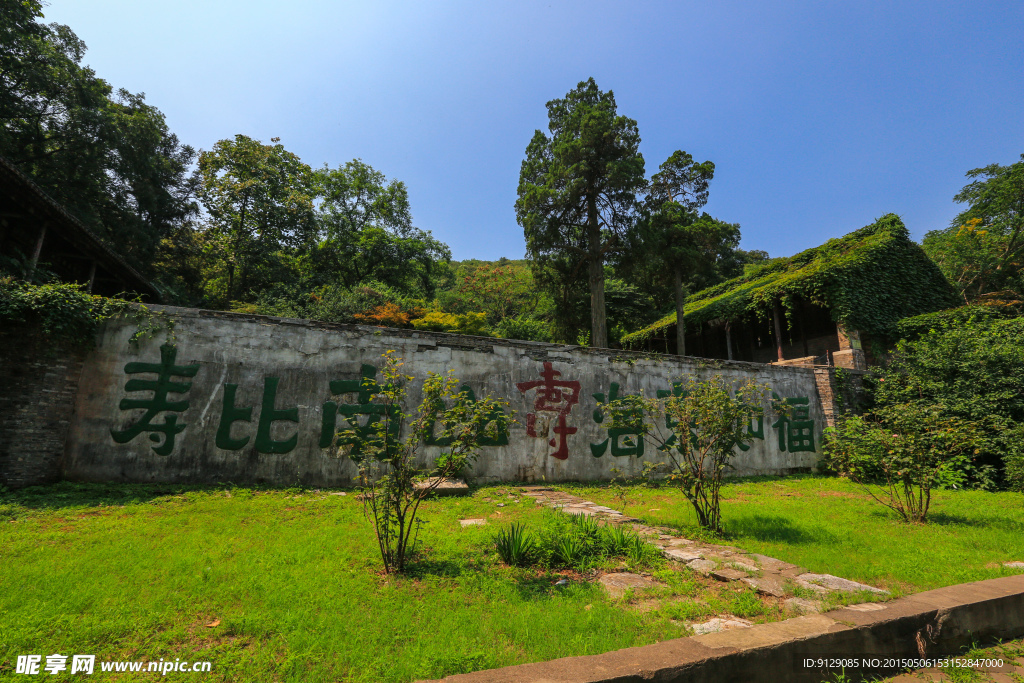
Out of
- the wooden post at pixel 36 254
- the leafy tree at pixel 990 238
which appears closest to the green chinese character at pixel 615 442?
the wooden post at pixel 36 254

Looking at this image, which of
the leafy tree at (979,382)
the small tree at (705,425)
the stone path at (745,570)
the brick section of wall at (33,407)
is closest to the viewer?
the stone path at (745,570)

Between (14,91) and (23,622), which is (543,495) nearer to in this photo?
(23,622)

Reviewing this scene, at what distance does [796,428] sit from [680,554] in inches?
384

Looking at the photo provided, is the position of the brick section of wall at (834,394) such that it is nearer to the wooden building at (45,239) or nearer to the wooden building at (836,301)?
the wooden building at (836,301)

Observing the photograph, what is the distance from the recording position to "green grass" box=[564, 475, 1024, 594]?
4.28 metres

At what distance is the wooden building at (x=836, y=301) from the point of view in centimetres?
1534

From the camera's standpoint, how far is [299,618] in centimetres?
297

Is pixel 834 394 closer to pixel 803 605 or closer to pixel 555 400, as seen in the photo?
pixel 555 400

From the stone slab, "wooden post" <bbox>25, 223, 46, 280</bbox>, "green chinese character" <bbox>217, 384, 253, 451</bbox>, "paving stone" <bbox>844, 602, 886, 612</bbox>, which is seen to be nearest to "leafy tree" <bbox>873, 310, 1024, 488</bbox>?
the stone slab

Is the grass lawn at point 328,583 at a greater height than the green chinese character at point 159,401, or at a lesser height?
lesser

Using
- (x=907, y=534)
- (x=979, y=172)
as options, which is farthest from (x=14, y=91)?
(x=979, y=172)

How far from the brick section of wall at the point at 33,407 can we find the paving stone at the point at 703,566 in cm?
818

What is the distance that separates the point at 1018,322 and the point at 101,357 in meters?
19.1

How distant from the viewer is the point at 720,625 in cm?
312
